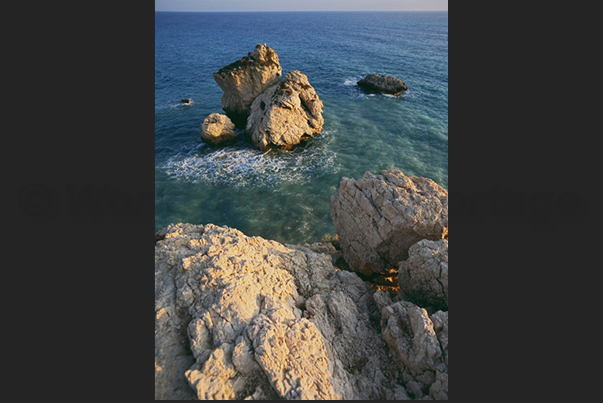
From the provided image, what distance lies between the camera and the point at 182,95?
163ft

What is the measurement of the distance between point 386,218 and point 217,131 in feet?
82.6

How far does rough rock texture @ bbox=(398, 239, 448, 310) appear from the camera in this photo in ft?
35.0

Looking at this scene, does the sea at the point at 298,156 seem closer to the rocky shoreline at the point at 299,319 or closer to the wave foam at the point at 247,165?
the wave foam at the point at 247,165

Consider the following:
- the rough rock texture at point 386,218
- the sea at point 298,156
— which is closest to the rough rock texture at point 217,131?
the sea at point 298,156

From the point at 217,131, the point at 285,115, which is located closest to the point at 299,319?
the point at 285,115

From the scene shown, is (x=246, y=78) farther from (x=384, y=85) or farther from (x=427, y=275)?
(x=427, y=275)

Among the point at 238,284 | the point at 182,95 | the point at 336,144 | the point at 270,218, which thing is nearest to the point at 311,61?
the point at 182,95

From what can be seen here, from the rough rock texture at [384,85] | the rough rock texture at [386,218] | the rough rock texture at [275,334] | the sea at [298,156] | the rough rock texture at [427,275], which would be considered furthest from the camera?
the rough rock texture at [384,85]

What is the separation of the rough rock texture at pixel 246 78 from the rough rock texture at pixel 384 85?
20453mm

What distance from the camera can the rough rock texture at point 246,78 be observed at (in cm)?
3366

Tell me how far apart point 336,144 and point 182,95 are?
3124cm

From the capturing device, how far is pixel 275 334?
8.06 meters

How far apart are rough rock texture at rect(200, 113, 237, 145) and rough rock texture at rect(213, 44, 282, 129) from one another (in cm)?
273

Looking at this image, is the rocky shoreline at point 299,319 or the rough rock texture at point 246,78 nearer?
the rocky shoreline at point 299,319
